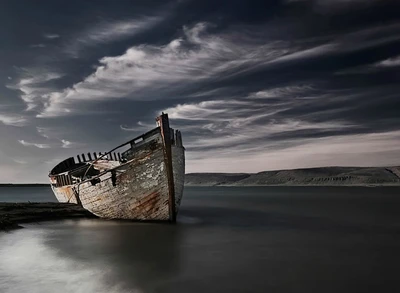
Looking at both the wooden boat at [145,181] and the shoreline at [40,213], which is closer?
the wooden boat at [145,181]

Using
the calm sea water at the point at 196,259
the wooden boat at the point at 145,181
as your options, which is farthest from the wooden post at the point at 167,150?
the calm sea water at the point at 196,259

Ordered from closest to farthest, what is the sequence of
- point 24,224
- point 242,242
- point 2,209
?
1. point 242,242
2. point 24,224
3. point 2,209

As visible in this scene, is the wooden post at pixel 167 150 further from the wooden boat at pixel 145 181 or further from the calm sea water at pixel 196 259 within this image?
the calm sea water at pixel 196 259

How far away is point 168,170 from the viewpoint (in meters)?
15.0

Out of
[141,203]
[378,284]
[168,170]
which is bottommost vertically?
[378,284]

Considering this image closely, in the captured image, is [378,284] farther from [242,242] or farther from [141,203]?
[141,203]

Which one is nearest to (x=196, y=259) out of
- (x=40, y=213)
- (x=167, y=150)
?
(x=167, y=150)

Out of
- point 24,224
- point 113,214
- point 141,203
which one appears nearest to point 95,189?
point 113,214

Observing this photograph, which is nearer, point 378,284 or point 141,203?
point 378,284

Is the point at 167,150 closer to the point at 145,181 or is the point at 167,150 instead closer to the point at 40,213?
the point at 145,181

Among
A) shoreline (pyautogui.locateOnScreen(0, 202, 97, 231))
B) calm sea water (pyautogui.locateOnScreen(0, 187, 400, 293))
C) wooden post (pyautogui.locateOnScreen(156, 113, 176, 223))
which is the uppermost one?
wooden post (pyautogui.locateOnScreen(156, 113, 176, 223))

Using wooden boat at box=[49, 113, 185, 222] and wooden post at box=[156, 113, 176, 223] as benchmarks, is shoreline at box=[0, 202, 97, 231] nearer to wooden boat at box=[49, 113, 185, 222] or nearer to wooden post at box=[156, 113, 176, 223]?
wooden boat at box=[49, 113, 185, 222]

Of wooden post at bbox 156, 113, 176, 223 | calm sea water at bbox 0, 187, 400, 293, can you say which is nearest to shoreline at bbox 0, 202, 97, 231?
calm sea water at bbox 0, 187, 400, 293

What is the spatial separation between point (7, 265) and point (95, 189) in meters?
7.90
